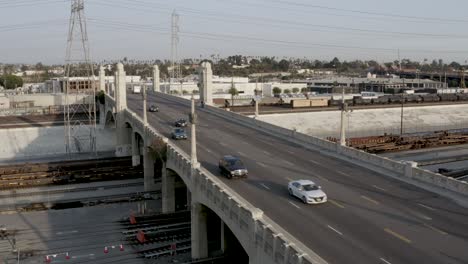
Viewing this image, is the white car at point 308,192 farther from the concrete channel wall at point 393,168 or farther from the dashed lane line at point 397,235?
the concrete channel wall at point 393,168

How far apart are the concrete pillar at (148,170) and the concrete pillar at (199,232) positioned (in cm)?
2126

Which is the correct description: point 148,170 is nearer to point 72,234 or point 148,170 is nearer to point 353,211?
point 72,234

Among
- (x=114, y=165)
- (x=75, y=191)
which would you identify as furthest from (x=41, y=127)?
(x=75, y=191)

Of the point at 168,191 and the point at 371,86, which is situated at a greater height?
the point at 371,86

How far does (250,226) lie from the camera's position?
21.8 m

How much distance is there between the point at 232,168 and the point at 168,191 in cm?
1627

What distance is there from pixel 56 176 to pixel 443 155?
51.3 metres

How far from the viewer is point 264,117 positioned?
86625mm

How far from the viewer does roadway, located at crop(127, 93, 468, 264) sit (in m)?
19.2

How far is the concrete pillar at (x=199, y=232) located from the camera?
107ft

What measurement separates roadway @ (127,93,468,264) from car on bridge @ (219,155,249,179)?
1.89 ft

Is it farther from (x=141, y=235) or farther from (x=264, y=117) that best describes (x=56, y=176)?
(x=264, y=117)

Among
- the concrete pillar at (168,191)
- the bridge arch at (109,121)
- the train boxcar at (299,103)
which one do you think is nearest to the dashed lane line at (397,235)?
the concrete pillar at (168,191)

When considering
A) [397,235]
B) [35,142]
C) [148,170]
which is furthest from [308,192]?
[35,142]
